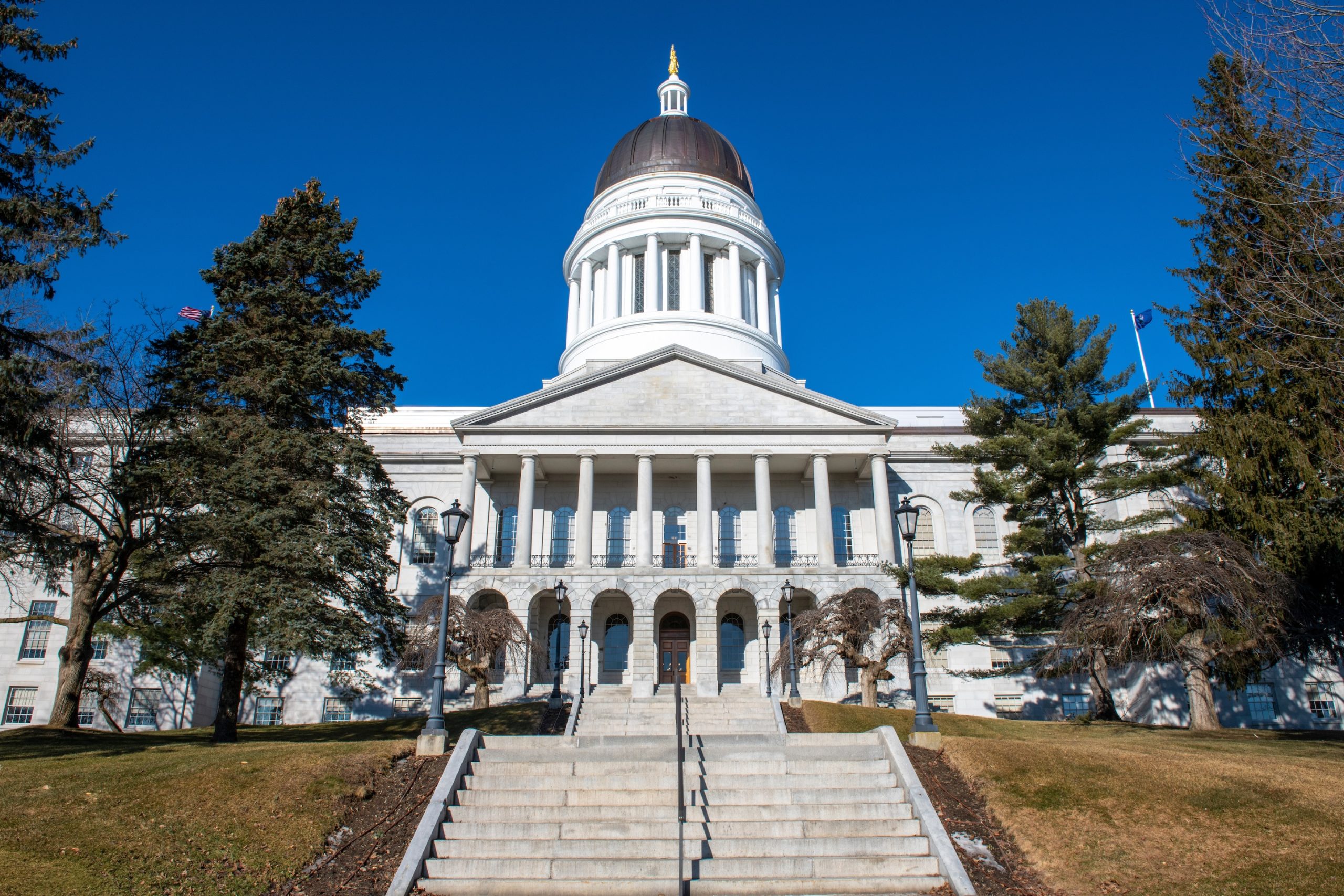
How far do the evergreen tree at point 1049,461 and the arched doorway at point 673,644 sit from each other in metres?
11.3

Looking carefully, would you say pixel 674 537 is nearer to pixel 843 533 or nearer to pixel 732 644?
pixel 732 644

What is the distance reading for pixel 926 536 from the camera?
39.8 meters

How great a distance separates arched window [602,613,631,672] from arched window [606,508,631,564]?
232 cm

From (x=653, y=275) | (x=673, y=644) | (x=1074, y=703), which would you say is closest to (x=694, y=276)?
(x=653, y=275)

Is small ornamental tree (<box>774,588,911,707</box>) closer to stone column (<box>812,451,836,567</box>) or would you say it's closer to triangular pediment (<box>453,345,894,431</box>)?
stone column (<box>812,451,836,567</box>)

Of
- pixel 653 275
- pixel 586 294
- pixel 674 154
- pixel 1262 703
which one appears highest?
pixel 674 154

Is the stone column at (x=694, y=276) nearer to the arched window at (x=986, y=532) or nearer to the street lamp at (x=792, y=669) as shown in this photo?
the arched window at (x=986, y=532)

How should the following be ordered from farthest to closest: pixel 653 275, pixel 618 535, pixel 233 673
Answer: pixel 653 275, pixel 618 535, pixel 233 673

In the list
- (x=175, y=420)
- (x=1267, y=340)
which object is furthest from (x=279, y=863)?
(x=1267, y=340)

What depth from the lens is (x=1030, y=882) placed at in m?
11.6

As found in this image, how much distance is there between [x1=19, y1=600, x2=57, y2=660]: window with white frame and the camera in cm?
3584

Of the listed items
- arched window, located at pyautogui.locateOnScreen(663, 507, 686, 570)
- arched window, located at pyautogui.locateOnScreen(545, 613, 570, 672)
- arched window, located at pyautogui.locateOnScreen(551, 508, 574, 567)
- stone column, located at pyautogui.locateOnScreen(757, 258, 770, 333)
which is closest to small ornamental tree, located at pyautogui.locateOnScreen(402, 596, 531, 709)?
arched window, located at pyautogui.locateOnScreen(545, 613, 570, 672)

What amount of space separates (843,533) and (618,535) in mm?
9291

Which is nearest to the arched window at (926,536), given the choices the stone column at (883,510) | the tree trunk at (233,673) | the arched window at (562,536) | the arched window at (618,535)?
the stone column at (883,510)
